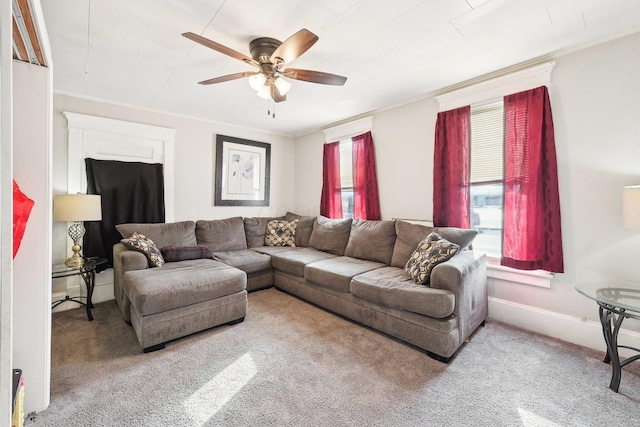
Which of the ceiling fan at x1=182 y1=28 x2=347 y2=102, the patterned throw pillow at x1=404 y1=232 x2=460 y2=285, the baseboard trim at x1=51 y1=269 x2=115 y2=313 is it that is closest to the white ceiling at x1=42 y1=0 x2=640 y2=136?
the ceiling fan at x1=182 y1=28 x2=347 y2=102

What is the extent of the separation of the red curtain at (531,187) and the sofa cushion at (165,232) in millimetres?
3637

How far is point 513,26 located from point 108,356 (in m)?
3.84

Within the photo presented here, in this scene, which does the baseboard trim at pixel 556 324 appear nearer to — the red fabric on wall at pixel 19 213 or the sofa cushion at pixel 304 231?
the sofa cushion at pixel 304 231

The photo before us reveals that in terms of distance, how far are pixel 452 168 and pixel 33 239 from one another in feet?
11.2

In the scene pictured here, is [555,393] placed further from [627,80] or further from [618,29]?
[618,29]

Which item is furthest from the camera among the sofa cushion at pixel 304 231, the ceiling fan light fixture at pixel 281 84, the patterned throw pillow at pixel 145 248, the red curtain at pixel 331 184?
the red curtain at pixel 331 184

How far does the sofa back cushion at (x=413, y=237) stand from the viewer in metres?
2.60

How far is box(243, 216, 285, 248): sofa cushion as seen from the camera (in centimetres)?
425

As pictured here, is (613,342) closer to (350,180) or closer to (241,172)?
(350,180)

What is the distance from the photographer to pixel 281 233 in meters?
4.35

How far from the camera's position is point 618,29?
199cm

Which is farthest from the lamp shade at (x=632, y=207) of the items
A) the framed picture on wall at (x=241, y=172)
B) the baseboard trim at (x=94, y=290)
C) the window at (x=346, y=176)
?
the baseboard trim at (x=94, y=290)

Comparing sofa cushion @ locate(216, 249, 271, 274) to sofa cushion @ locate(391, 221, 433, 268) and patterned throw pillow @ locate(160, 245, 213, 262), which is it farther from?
sofa cushion @ locate(391, 221, 433, 268)

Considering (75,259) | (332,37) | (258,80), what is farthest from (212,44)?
(75,259)
